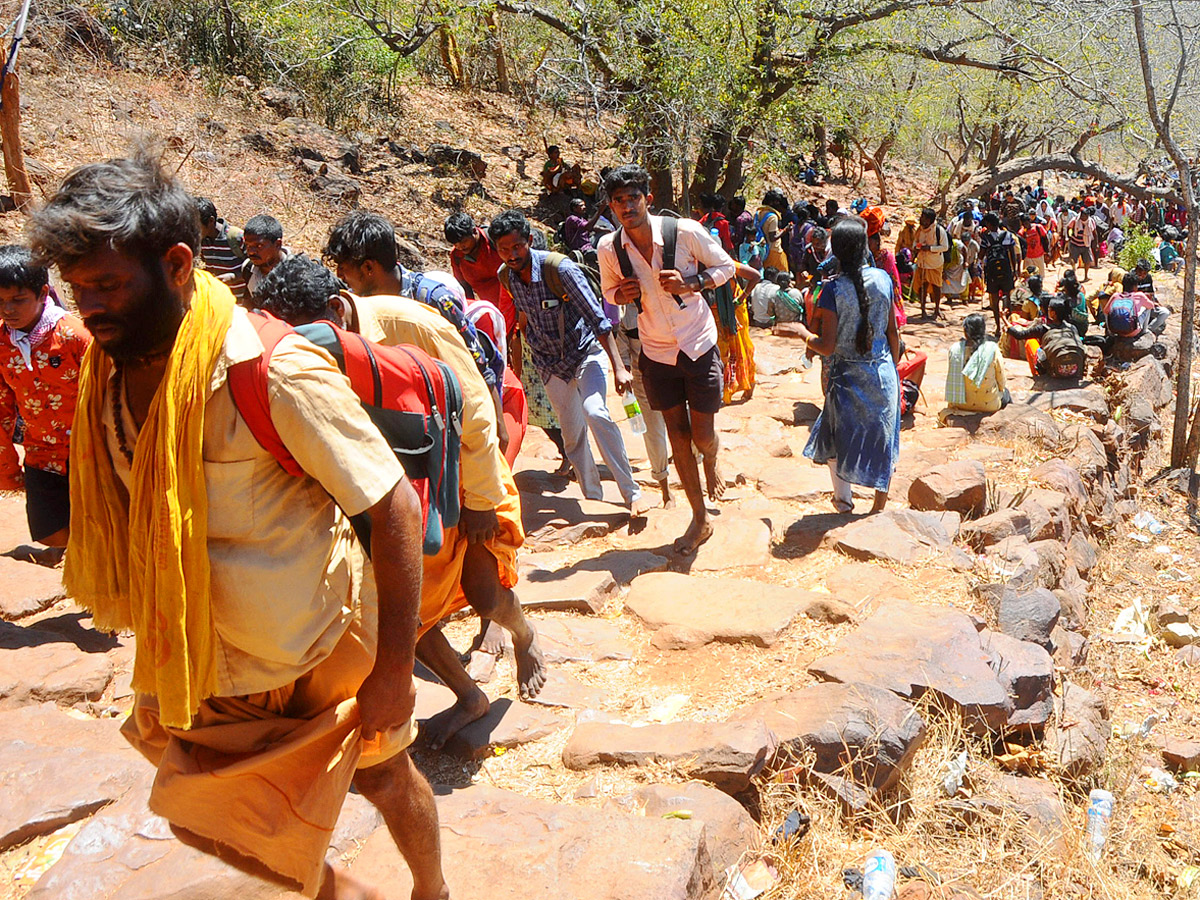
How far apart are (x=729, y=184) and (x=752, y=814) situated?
12466mm

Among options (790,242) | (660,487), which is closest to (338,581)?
(660,487)

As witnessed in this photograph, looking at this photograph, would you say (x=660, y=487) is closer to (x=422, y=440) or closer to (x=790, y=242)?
(x=422, y=440)

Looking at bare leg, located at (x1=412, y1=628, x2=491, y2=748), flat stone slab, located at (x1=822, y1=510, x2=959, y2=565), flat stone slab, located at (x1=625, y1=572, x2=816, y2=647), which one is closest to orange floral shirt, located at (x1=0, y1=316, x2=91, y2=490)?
bare leg, located at (x1=412, y1=628, x2=491, y2=748)

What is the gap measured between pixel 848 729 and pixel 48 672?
2.79 metres

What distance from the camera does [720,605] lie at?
161 inches

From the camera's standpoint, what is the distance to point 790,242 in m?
13.6

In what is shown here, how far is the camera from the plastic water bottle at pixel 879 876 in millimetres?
2727

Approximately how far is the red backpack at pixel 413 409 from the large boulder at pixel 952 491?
3.80m

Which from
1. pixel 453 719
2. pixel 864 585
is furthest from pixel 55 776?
pixel 864 585

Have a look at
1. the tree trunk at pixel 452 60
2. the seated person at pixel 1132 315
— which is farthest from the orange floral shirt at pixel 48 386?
the tree trunk at pixel 452 60

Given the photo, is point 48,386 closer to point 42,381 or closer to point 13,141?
point 42,381

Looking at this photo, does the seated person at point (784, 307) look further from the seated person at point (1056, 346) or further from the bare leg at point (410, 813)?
the bare leg at point (410, 813)

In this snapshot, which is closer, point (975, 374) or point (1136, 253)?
point (975, 374)

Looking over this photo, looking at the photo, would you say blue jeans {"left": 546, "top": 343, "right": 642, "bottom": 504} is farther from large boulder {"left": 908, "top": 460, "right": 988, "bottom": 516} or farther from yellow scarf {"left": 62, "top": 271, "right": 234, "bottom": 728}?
yellow scarf {"left": 62, "top": 271, "right": 234, "bottom": 728}
